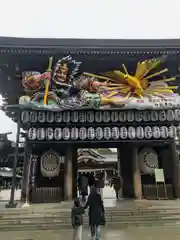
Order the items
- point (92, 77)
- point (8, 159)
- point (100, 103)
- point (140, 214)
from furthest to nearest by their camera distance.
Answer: point (8, 159) → point (92, 77) → point (100, 103) → point (140, 214)

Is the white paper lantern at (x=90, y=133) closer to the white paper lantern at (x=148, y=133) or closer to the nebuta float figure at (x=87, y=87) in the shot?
the nebuta float figure at (x=87, y=87)

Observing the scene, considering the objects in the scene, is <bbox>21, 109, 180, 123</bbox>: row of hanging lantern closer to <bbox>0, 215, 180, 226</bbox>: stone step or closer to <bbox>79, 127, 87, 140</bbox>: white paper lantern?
<bbox>79, 127, 87, 140</bbox>: white paper lantern

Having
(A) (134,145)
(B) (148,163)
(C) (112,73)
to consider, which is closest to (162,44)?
(C) (112,73)

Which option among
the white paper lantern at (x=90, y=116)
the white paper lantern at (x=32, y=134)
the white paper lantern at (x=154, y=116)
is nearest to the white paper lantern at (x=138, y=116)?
the white paper lantern at (x=154, y=116)

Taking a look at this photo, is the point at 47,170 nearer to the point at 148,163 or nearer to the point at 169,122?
the point at 148,163

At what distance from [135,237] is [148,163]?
8.84 m

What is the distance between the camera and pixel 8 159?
22.0 m

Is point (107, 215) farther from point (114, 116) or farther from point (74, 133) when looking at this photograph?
point (114, 116)

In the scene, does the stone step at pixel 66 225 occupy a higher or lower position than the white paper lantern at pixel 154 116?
lower

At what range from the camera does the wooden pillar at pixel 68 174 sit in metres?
16.5

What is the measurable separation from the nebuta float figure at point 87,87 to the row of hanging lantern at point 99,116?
0.69m

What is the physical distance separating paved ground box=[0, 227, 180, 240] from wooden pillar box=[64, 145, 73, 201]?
5.76 metres

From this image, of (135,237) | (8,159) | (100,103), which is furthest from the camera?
(8,159)

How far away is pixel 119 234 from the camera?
9867mm
